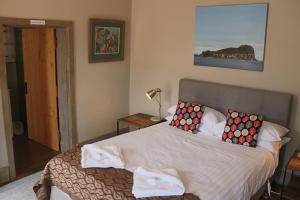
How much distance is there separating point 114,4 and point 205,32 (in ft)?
4.83

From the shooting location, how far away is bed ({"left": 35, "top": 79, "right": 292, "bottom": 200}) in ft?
7.79

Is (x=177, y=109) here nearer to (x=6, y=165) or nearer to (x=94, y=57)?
(x=94, y=57)

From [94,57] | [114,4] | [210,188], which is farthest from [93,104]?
[210,188]

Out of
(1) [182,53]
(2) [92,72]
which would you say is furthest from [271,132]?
(2) [92,72]

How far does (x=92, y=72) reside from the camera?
170 inches

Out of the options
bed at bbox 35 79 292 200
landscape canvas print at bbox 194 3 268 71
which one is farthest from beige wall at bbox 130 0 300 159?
bed at bbox 35 79 292 200

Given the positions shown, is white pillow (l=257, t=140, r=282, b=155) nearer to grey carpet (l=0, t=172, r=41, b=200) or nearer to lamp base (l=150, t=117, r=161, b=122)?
lamp base (l=150, t=117, r=161, b=122)

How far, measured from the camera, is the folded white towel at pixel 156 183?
7.21 feet

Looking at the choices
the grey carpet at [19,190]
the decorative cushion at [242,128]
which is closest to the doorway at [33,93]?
the grey carpet at [19,190]

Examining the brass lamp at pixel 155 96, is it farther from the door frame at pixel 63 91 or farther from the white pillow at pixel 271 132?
the white pillow at pixel 271 132

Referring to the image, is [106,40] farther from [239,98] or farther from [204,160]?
[204,160]

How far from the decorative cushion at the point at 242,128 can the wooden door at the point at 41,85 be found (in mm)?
2555

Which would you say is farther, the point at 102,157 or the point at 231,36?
the point at 231,36

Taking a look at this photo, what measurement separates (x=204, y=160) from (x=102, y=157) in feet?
3.21
